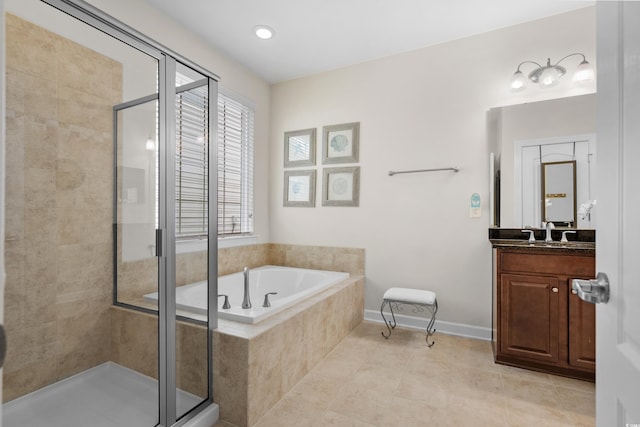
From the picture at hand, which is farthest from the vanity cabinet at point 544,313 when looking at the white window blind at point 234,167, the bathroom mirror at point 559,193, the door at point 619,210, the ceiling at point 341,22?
the white window blind at point 234,167

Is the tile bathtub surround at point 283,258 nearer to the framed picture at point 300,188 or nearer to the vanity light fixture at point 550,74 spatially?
the framed picture at point 300,188

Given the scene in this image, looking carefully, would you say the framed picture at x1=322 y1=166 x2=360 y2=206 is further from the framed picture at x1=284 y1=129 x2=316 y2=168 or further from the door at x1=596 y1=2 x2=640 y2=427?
the door at x1=596 y1=2 x2=640 y2=427

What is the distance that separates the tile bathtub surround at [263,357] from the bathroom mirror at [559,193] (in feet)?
6.40

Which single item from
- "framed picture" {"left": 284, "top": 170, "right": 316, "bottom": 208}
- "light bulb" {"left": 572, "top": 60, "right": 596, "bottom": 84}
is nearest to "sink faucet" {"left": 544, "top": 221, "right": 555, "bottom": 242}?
"light bulb" {"left": 572, "top": 60, "right": 596, "bottom": 84}

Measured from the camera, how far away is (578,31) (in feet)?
7.91

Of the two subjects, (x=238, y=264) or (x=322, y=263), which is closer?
(x=238, y=264)

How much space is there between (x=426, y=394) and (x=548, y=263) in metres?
1.21

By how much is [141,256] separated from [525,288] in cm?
244

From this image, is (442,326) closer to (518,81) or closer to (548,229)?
(548,229)

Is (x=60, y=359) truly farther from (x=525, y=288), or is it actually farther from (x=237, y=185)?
(x=525, y=288)

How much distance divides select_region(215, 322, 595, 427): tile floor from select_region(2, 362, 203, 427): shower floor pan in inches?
14.9

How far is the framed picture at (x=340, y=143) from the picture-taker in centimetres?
322

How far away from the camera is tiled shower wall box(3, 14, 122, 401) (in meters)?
1.23

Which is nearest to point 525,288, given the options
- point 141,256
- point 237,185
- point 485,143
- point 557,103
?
point 485,143
